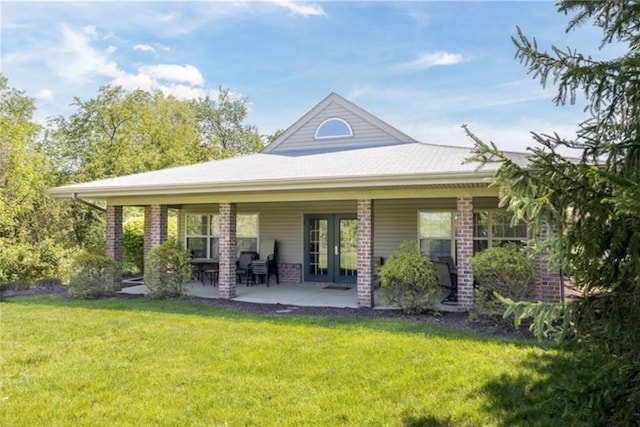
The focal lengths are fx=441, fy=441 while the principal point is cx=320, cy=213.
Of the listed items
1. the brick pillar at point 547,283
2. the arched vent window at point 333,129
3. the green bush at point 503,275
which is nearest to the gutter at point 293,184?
the green bush at point 503,275

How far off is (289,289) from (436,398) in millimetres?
7678

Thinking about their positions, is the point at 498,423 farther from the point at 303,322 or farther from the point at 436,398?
the point at 303,322

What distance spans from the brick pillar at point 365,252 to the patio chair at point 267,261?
12.6 ft

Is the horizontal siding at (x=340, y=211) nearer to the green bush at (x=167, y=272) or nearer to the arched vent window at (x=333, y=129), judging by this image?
the arched vent window at (x=333, y=129)

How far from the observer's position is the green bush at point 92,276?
34.5 feet

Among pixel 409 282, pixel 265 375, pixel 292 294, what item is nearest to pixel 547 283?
pixel 409 282

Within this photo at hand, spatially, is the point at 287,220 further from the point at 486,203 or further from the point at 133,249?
the point at 133,249

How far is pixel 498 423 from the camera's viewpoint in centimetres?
388

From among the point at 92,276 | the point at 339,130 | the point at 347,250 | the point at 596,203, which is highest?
the point at 339,130

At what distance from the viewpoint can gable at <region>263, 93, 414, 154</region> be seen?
43.8ft

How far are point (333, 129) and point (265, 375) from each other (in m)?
9.85

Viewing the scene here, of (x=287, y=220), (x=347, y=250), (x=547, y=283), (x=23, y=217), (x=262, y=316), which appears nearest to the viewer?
(x=547, y=283)

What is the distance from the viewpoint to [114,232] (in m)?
12.0

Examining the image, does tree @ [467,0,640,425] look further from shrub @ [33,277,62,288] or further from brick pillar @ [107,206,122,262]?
shrub @ [33,277,62,288]
